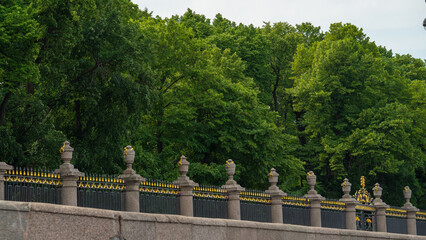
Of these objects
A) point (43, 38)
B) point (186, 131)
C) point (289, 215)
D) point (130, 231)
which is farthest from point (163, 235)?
point (186, 131)

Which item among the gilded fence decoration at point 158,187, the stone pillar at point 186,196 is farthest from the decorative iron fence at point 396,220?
the gilded fence decoration at point 158,187

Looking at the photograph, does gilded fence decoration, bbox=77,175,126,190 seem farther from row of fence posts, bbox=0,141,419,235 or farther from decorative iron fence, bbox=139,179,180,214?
decorative iron fence, bbox=139,179,180,214

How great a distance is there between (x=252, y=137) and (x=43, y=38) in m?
14.8

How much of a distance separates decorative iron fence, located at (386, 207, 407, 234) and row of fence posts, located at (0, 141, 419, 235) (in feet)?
0.85

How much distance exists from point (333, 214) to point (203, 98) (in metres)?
16.7

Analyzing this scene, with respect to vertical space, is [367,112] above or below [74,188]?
above

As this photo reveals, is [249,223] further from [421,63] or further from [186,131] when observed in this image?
[421,63]

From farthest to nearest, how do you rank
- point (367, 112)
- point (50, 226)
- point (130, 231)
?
point (367, 112) < point (130, 231) < point (50, 226)

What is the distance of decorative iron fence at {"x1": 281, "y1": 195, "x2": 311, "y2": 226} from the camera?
24.3 m

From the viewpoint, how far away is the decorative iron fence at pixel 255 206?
73.5ft

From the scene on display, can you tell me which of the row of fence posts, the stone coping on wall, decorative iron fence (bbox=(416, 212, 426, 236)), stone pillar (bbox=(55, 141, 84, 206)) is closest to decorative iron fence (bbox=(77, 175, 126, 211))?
the row of fence posts

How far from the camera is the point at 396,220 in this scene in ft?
101

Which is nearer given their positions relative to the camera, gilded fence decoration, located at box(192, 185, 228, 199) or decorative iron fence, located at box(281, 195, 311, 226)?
gilded fence decoration, located at box(192, 185, 228, 199)

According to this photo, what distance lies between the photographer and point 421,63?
63.6 meters
